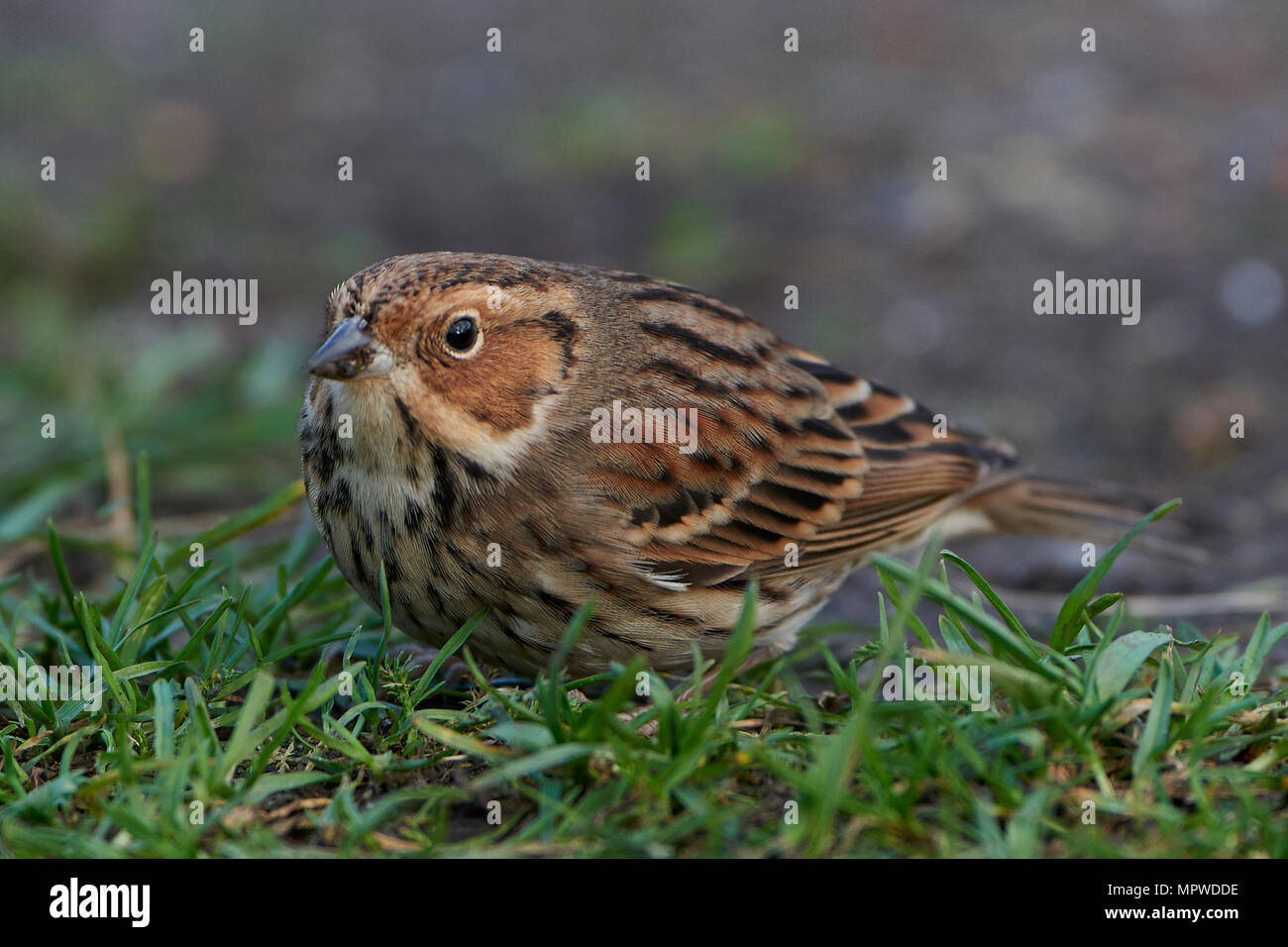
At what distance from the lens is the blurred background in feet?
24.6

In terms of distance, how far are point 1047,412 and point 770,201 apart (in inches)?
125

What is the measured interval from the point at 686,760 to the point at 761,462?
1.87 metres

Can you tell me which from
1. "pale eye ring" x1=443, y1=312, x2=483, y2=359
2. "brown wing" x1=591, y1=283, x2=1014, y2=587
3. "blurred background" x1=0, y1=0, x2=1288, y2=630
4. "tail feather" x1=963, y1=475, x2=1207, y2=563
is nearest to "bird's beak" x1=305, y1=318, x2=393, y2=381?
"pale eye ring" x1=443, y1=312, x2=483, y2=359

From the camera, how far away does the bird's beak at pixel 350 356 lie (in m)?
4.36

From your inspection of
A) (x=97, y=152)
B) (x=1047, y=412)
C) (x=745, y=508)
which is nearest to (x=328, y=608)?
(x=745, y=508)

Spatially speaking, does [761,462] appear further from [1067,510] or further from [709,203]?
[709,203]

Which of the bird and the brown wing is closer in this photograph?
the bird

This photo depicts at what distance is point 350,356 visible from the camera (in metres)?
4.40

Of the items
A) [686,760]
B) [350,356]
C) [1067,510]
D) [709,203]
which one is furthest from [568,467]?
[709,203]

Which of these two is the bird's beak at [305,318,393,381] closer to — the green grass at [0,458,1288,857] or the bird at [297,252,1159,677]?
the bird at [297,252,1159,677]

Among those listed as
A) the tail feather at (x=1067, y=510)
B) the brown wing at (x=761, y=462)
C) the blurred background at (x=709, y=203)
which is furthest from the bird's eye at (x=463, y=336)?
the tail feather at (x=1067, y=510)

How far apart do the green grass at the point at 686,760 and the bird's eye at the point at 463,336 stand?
0.99 m

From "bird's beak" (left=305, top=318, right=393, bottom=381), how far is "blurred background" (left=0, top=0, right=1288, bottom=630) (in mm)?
2415
